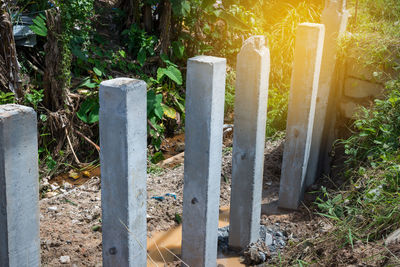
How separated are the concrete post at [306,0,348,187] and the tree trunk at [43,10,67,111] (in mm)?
2464

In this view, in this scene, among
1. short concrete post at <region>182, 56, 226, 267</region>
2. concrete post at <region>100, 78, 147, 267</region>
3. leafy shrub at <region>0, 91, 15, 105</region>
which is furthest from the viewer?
leafy shrub at <region>0, 91, 15, 105</region>

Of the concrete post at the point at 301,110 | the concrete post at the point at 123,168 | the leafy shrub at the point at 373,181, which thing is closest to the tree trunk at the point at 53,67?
the concrete post at the point at 301,110

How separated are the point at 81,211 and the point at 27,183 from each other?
6.75 ft

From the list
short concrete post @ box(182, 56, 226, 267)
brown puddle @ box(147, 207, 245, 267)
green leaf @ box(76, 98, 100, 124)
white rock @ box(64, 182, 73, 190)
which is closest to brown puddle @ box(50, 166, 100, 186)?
white rock @ box(64, 182, 73, 190)

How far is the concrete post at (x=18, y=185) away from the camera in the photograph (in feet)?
5.98

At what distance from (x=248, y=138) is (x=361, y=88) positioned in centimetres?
172

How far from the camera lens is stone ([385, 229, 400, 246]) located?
236cm

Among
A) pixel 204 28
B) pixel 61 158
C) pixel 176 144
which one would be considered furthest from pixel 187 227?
pixel 204 28

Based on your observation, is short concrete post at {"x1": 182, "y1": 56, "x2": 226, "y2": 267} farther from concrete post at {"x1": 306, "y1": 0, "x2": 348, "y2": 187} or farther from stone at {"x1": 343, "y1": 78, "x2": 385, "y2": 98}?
stone at {"x1": 343, "y1": 78, "x2": 385, "y2": 98}

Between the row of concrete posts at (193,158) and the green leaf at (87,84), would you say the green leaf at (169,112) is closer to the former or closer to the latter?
the green leaf at (87,84)

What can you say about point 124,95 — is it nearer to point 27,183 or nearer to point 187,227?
point 27,183

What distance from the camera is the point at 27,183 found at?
191cm

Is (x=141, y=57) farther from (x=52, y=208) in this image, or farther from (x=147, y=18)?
(x=52, y=208)

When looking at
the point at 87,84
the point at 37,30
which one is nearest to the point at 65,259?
the point at 87,84
